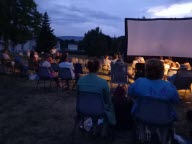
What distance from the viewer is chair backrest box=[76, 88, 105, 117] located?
443 centimetres

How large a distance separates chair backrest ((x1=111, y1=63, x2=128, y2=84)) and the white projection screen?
7.42 m

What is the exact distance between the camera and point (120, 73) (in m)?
9.48

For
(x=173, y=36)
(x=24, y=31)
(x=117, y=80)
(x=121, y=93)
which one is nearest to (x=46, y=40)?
(x=24, y=31)

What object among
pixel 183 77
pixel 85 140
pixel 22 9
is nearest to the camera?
pixel 85 140

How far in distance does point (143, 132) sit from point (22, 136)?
2060 mm

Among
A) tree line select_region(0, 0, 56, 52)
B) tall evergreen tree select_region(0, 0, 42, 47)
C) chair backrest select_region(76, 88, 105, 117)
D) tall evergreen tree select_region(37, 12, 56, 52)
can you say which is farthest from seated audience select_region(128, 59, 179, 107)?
tall evergreen tree select_region(37, 12, 56, 52)

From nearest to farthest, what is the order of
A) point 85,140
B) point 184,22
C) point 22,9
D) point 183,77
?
point 85,140 → point 183,77 → point 184,22 → point 22,9

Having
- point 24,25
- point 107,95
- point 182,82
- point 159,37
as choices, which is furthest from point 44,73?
point 24,25

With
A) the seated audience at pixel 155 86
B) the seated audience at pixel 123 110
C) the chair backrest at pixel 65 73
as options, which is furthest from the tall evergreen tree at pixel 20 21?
the seated audience at pixel 155 86

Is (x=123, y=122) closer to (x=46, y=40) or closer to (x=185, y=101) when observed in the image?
(x=185, y=101)

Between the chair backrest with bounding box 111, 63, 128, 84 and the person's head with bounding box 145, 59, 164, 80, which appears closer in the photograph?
the person's head with bounding box 145, 59, 164, 80

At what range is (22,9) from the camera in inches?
1527

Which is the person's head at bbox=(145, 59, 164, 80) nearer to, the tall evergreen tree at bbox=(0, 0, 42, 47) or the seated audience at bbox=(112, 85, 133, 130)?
the seated audience at bbox=(112, 85, 133, 130)

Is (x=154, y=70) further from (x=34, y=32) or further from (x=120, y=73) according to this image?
(x=34, y=32)
